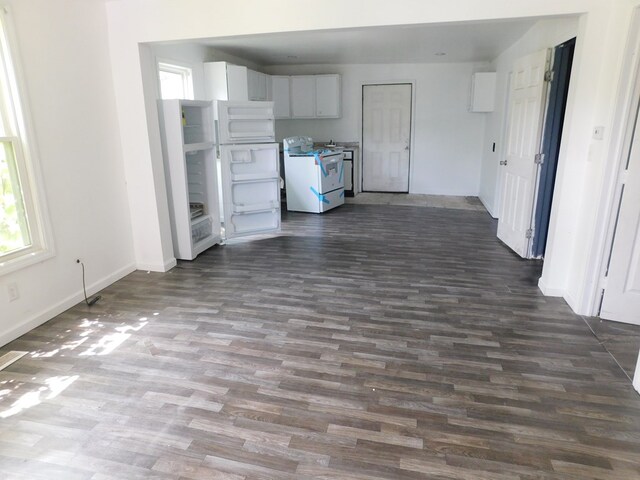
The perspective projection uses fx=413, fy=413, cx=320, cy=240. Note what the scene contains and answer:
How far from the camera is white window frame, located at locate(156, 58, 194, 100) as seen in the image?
15.5 ft

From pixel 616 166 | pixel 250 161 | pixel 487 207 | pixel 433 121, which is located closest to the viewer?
pixel 616 166

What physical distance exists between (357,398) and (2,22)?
3.20 m

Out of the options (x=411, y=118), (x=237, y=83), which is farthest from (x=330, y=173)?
(x=411, y=118)

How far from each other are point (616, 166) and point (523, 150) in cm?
158

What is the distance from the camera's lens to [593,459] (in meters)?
1.78

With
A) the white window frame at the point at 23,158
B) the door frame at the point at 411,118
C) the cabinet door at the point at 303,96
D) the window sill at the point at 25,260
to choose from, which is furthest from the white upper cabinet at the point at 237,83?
the window sill at the point at 25,260

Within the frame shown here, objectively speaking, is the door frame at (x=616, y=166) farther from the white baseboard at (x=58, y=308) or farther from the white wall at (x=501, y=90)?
the white baseboard at (x=58, y=308)

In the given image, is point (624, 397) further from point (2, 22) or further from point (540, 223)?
point (2, 22)

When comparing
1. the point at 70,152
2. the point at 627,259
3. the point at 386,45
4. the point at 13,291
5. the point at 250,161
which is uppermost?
the point at 386,45

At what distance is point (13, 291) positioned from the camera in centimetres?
283

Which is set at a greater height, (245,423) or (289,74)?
(289,74)

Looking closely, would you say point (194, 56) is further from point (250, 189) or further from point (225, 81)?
point (250, 189)

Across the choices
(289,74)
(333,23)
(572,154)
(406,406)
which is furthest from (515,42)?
(406,406)

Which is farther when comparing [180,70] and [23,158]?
[180,70]
